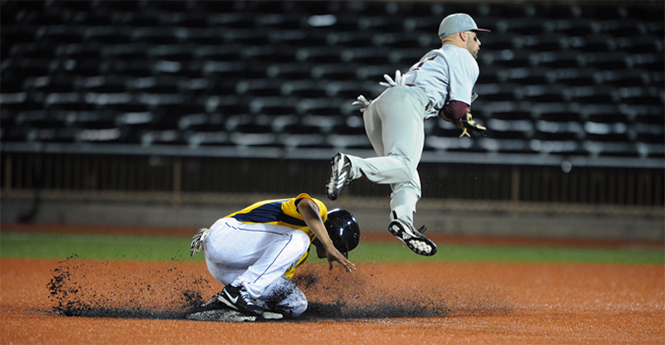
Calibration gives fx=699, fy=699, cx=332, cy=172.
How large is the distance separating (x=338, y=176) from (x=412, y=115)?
0.76 metres

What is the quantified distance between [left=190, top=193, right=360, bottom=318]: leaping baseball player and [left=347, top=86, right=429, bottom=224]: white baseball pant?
0.41 metres

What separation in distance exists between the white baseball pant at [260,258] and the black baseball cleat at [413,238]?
62 cm

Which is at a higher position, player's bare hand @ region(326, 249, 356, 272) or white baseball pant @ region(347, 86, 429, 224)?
white baseball pant @ region(347, 86, 429, 224)

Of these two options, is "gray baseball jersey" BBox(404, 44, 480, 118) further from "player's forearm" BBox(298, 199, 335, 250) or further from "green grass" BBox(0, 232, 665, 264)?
"green grass" BBox(0, 232, 665, 264)

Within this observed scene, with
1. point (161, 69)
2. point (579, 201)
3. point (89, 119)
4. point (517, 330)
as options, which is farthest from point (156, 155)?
point (517, 330)

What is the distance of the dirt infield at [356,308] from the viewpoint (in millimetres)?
3730

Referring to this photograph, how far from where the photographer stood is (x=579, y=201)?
13.2 m

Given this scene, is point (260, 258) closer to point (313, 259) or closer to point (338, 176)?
point (338, 176)

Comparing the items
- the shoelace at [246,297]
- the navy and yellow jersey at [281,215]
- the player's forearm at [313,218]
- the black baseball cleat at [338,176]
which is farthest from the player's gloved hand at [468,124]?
the shoelace at [246,297]

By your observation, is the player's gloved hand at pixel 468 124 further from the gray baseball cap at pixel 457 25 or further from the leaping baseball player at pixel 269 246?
the leaping baseball player at pixel 269 246

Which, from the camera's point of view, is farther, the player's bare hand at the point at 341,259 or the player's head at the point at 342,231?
the player's head at the point at 342,231

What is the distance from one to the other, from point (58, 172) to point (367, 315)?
401 inches

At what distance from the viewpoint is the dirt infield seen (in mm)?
3730

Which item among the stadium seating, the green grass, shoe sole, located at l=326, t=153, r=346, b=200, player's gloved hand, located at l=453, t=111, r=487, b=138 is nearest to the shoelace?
shoe sole, located at l=326, t=153, r=346, b=200
